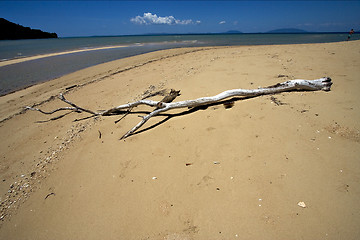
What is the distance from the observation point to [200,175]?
236 centimetres

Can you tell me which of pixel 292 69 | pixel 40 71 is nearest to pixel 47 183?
pixel 292 69

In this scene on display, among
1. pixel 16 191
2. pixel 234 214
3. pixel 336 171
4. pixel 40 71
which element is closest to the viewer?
pixel 234 214

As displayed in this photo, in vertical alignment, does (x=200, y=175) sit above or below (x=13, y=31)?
below

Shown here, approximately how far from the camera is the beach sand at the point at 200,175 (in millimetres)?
1805

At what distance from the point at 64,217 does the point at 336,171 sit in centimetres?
339

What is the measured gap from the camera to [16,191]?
2729mm

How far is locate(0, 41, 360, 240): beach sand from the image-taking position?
5.92 ft

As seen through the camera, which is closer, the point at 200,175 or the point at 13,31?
the point at 200,175

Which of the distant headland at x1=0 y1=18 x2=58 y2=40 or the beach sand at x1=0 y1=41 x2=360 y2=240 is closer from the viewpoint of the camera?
the beach sand at x1=0 y1=41 x2=360 y2=240

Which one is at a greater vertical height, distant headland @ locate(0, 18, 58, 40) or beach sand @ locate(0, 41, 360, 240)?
distant headland @ locate(0, 18, 58, 40)

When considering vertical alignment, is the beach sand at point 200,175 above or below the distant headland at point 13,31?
below

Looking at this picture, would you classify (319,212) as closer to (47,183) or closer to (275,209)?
(275,209)

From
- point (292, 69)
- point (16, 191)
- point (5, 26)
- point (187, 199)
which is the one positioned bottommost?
point (16, 191)

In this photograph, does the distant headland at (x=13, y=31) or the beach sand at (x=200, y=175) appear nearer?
the beach sand at (x=200, y=175)
